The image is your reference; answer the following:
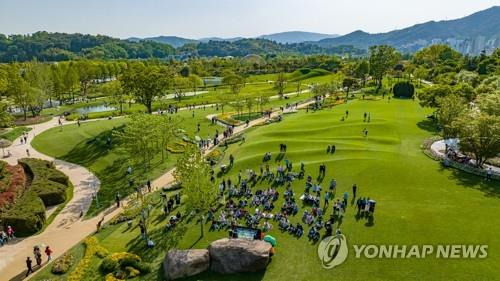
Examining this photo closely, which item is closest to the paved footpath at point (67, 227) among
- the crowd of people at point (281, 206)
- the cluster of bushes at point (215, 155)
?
the cluster of bushes at point (215, 155)

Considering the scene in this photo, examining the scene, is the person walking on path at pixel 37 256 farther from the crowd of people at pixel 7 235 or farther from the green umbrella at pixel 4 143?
the green umbrella at pixel 4 143

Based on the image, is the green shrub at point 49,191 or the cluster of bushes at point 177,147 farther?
the cluster of bushes at point 177,147

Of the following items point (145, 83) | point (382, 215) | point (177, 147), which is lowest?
point (177, 147)

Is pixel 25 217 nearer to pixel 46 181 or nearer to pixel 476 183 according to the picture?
pixel 46 181

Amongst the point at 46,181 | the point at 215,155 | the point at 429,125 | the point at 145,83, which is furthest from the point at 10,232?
the point at 429,125

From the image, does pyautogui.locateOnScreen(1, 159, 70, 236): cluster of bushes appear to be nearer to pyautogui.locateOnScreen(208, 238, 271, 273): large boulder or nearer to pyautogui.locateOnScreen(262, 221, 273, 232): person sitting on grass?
pyautogui.locateOnScreen(208, 238, 271, 273): large boulder

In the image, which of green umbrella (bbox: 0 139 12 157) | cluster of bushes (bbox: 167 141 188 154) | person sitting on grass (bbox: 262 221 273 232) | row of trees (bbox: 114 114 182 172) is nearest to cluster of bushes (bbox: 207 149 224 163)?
cluster of bushes (bbox: 167 141 188 154)
